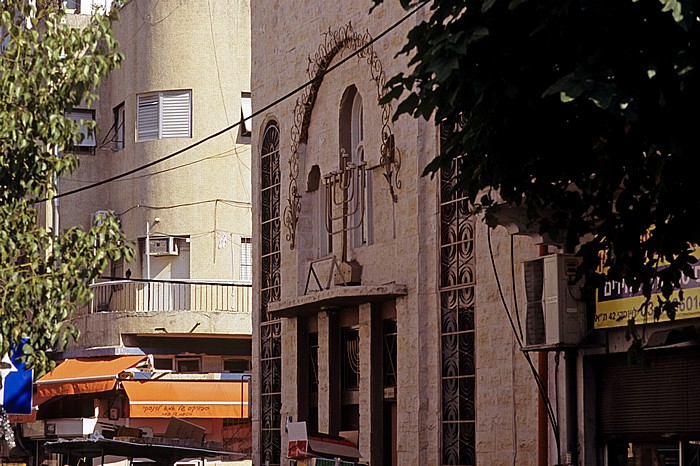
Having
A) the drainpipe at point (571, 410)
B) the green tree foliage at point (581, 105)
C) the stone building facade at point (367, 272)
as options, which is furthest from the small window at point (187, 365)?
the green tree foliage at point (581, 105)

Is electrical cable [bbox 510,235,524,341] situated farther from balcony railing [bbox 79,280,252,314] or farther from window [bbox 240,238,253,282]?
window [bbox 240,238,253,282]

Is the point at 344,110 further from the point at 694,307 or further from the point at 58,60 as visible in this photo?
the point at 58,60

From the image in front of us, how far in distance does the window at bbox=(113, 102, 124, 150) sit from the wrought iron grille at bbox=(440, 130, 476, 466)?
1695 centimetres

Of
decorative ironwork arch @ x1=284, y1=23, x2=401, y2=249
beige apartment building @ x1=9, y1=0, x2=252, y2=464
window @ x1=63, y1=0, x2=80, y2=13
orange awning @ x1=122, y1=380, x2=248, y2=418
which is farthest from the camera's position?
window @ x1=63, y1=0, x2=80, y2=13

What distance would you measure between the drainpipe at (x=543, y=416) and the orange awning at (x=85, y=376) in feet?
53.8

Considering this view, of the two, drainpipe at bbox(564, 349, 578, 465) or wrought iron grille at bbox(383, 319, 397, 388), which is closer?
drainpipe at bbox(564, 349, 578, 465)

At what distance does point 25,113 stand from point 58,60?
66 centimetres

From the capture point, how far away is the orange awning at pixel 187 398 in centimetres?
3025

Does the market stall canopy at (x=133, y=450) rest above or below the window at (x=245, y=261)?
below

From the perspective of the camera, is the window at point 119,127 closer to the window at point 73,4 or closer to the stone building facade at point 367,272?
the window at point 73,4

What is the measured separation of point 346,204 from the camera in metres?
20.7

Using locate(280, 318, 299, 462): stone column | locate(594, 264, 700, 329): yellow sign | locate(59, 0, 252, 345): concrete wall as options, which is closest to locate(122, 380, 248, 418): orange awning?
locate(59, 0, 252, 345): concrete wall

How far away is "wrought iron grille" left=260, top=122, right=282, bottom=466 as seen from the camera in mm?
23359

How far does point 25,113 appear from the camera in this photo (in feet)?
35.0
